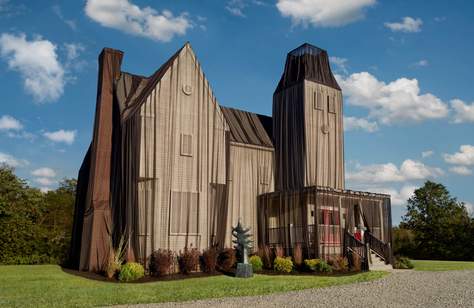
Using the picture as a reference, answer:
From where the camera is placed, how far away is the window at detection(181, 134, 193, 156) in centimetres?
2212

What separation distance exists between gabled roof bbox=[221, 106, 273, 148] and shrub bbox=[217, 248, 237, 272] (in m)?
6.54

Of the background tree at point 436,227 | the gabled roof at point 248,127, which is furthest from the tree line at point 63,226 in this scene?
the gabled roof at point 248,127

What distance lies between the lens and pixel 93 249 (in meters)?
21.3

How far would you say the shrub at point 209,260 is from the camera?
20.6 metres

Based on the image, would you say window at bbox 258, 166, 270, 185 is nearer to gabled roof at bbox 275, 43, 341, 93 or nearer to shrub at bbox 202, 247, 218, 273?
gabled roof at bbox 275, 43, 341, 93

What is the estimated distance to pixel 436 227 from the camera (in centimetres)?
4303

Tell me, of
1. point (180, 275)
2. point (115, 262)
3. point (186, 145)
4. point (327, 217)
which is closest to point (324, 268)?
point (327, 217)

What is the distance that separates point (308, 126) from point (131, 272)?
43.8 ft

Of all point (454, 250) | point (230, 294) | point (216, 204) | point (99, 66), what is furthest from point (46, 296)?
point (454, 250)

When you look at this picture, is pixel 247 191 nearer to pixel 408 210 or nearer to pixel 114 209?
pixel 114 209

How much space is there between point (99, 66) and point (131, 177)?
798 cm

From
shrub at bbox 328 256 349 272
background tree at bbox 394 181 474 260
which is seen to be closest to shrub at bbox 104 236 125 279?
shrub at bbox 328 256 349 272

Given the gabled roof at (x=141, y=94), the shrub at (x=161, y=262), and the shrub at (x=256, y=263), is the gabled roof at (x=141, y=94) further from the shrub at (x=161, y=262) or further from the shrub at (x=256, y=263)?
the shrub at (x=256, y=263)

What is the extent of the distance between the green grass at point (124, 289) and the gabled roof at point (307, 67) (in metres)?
13.1
